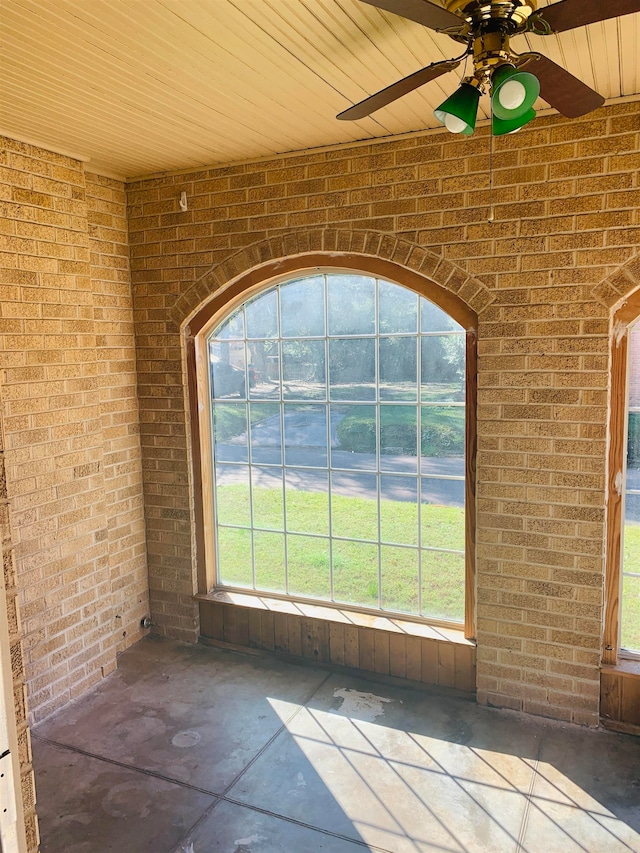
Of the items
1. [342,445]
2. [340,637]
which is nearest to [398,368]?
[342,445]

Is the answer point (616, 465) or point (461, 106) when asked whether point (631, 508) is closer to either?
point (616, 465)

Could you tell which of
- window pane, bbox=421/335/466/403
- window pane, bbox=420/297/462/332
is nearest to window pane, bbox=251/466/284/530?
window pane, bbox=421/335/466/403

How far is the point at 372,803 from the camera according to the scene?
2.66 meters

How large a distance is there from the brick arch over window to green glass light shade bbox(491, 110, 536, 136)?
4.44 ft

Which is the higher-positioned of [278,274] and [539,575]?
[278,274]

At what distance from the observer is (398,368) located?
3.50m

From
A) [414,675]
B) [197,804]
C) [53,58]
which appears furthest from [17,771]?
Answer: [414,675]

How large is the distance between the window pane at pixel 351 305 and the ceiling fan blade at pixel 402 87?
146 centimetres

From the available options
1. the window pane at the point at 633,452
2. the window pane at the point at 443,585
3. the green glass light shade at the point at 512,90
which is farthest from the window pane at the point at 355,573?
the green glass light shade at the point at 512,90

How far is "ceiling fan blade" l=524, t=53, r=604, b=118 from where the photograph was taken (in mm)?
1751

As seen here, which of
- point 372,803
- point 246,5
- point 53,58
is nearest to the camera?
point 246,5

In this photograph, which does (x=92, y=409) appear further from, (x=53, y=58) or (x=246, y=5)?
(x=246, y=5)

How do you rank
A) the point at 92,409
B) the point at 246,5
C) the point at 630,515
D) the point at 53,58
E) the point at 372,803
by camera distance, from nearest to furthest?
the point at 246,5, the point at 53,58, the point at 372,803, the point at 630,515, the point at 92,409

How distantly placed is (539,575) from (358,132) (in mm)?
2435
